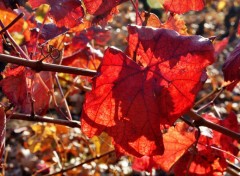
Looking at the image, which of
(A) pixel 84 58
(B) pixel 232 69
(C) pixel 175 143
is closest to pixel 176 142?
(C) pixel 175 143

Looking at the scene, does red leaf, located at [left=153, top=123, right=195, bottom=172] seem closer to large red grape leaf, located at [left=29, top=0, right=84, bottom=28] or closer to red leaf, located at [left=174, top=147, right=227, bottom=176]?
red leaf, located at [left=174, top=147, right=227, bottom=176]

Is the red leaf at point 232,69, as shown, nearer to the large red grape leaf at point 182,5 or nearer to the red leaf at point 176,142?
the large red grape leaf at point 182,5

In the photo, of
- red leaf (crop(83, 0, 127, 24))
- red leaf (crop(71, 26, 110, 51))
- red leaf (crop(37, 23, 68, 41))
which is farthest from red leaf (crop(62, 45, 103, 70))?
red leaf (crop(83, 0, 127, 24))

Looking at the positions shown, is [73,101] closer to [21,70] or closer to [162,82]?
[21,70]

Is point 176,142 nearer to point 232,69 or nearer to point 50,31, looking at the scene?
point 232,69

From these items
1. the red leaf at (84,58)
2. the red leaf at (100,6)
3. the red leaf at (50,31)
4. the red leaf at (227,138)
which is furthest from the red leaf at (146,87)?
the red leaf at (84,58)

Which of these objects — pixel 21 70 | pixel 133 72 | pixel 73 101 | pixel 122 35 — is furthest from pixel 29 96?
pixel 122 35
